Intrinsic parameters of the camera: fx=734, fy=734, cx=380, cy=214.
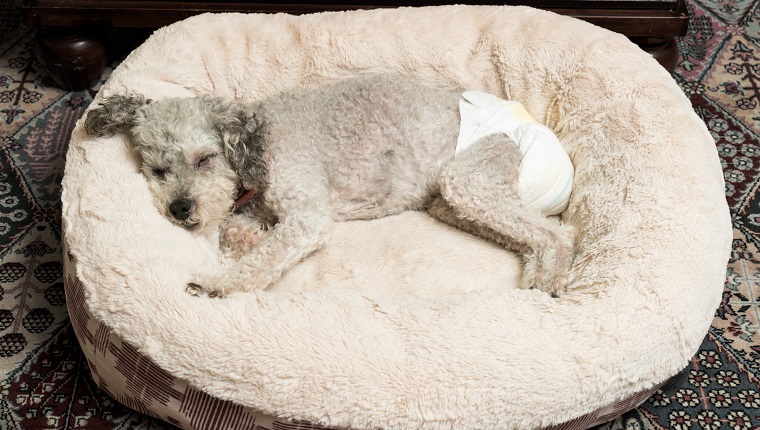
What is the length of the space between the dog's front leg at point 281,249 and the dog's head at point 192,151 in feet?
0.51

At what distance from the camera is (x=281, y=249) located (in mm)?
2299

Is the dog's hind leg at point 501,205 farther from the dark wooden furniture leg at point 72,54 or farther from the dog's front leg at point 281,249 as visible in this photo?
the dark wooden furniture leg at point 72,54

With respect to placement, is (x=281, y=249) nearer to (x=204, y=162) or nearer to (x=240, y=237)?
(x=240, y=237)

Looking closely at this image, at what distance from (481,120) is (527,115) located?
0.20m

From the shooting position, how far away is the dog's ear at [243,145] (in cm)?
223

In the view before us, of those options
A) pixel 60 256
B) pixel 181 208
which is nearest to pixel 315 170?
pixel 181 208

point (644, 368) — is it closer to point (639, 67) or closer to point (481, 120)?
point (481, 120)

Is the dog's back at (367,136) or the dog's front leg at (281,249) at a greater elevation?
the dog's back at (367,136)

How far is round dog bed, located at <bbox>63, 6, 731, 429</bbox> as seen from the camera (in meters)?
1.82

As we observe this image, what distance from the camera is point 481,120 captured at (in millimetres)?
2492

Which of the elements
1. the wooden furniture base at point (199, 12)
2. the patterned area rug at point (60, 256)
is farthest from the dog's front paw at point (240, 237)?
the wooden furniture base at point (199, 12)

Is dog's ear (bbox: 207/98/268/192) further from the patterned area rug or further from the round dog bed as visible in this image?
the patterned area rug

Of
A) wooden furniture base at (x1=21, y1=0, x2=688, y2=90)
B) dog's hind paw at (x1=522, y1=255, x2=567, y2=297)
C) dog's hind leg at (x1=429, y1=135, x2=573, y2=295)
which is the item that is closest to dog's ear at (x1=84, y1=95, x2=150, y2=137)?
wooden furniture base at (x1=21, y1=0, x2=688, y2=90)

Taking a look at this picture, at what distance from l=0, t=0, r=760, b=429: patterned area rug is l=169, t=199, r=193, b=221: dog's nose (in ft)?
1.95
